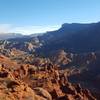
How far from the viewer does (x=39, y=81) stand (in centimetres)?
8900

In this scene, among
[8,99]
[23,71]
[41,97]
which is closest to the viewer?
[8,99]

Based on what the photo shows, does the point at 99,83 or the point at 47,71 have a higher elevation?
the point at 47,71

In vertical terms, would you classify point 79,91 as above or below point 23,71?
below

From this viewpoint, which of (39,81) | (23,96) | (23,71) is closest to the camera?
(23,96)

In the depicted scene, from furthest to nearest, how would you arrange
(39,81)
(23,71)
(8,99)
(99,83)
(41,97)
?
(99,83), (23,71), (39,81), (41,97), (8,99)

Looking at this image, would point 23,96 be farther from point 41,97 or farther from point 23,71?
point 23,71

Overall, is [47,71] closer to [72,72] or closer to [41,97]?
[41,97]

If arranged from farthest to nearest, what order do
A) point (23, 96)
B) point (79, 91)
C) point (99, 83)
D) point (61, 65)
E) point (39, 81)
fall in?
point (61, 65), point (99, 83), point (79, 91), point (39, 81), point (23, 96)

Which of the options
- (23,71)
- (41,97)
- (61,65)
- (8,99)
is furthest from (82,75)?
(8,99)

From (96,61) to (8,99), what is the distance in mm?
129841

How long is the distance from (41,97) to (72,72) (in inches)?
4090

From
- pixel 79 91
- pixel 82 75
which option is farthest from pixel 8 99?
pixel 82 75

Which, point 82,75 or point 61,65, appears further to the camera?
point 61,65

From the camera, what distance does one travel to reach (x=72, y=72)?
17362 centimetres
